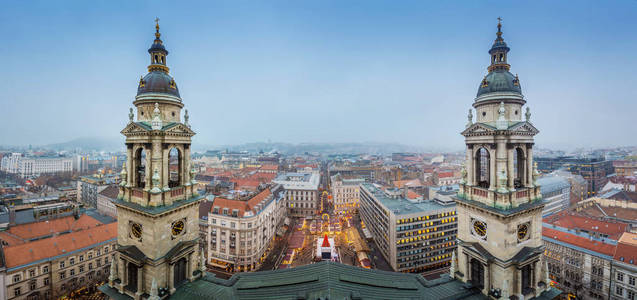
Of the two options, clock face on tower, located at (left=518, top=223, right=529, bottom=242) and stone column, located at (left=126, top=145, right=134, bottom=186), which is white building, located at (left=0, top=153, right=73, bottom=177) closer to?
stone column, located at (left=126, top=145, right=134, bottom=186)

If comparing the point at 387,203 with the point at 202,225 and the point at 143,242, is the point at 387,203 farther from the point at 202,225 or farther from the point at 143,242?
the point at 143,242

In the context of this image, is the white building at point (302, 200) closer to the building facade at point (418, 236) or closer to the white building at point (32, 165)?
the building facade at point (418, 236)

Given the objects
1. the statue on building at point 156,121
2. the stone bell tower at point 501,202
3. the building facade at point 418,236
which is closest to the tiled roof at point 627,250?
the building facade at point 418,236

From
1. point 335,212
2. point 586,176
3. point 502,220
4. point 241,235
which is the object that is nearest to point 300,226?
point 335,212

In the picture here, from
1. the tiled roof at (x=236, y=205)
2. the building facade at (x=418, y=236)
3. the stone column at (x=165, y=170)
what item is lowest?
the building facade at (x=418, y=236)

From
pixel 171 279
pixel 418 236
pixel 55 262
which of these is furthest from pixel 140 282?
pixel 418 236

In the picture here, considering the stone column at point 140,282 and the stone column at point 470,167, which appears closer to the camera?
the stone column at point 140,282

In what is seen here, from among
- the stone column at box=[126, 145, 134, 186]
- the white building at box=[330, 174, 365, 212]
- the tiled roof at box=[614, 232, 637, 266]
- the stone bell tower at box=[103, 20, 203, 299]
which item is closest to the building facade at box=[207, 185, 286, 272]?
the stone bell tower at box=[103, 20, 203, 299]
